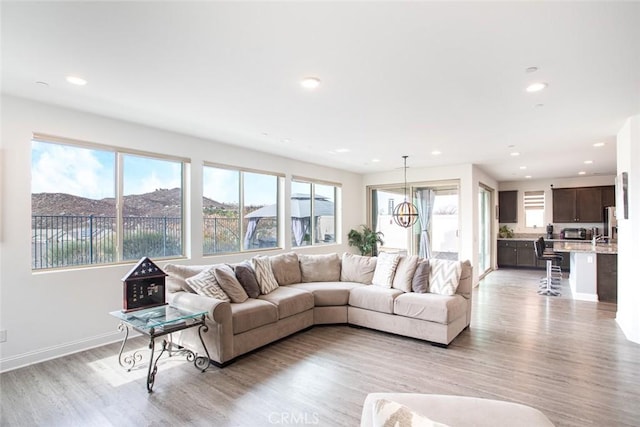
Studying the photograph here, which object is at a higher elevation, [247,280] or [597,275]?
[247,280]

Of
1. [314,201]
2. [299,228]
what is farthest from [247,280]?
[314,201]

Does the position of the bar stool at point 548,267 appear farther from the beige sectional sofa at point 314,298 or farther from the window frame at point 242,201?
the window frame at point 242,201

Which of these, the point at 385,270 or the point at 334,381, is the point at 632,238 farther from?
the point at 334,381

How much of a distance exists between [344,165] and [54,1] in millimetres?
6035

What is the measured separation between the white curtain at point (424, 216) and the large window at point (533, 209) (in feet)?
13.8

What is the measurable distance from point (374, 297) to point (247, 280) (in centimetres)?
166

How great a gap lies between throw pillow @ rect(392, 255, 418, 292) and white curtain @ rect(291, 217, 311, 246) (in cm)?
285

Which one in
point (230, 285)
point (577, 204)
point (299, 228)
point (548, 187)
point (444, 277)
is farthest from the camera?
point (548, 187)

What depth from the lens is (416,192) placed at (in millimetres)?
7992

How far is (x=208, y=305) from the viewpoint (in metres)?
3.20

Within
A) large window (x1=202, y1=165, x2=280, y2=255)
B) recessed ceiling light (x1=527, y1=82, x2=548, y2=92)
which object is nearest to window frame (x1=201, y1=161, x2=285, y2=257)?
large window (x1=202, y1=165, x2=280, y2=255)

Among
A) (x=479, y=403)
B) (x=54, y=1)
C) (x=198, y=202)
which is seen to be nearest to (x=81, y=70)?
(x=54, y=1)

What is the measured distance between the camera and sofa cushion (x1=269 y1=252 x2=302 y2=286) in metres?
4.69

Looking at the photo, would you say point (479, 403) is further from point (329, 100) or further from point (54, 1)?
point (54, 1)
